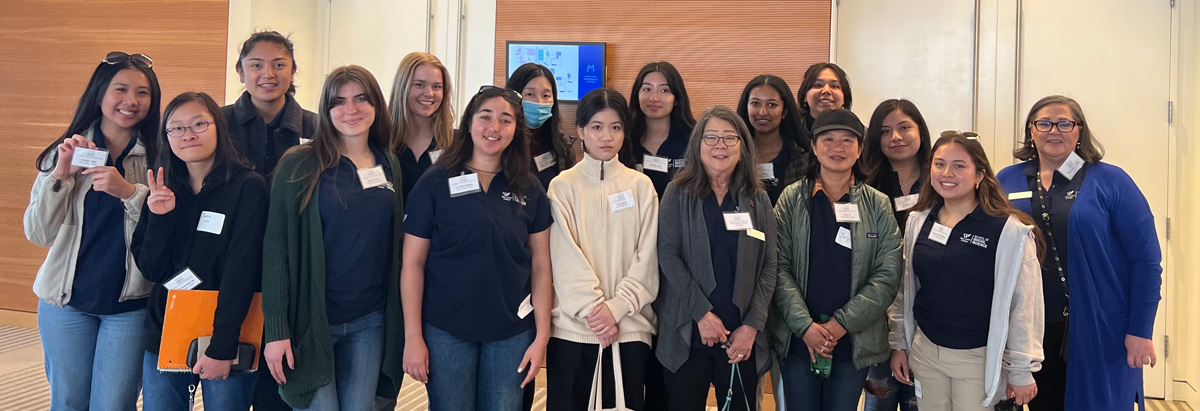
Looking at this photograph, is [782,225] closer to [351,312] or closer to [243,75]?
[351,312]

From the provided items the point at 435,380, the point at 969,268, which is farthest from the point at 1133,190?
the point at 435,380

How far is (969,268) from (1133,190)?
90 cm

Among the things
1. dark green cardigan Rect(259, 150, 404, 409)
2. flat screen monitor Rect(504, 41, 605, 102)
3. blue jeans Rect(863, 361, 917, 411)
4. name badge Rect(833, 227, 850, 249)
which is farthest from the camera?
flat screen monitor Rect(504, 41, 605, 102)

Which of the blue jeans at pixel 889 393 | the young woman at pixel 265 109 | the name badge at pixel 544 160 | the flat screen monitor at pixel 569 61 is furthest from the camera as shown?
the flat screen monitor at pixel 569 61

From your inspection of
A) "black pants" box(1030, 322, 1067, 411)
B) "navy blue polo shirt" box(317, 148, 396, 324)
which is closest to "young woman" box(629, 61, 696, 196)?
"navy blue polo shirt" box(317, 148, 396, 324)

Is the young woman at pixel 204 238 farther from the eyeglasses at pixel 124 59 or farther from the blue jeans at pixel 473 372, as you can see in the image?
the blue jeans at pixel 473 372

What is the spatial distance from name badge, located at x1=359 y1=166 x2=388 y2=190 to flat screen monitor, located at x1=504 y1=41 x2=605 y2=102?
2.35 meters

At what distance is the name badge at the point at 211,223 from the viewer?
7.29 feet

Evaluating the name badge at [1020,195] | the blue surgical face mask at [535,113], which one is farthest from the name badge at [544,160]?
the name badge at [1020,195]

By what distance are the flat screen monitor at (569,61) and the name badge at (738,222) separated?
225 centimetres

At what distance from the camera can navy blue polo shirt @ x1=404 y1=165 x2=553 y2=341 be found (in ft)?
7.43

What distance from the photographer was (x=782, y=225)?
101 inches

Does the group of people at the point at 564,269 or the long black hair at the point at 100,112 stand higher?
the long black hair at the point at 100,112

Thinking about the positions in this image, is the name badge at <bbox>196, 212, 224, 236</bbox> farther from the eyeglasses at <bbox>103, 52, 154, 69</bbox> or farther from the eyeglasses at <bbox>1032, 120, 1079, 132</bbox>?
the eyeglasses at <bbox>1032, 120, 1079, 132</bbox>
